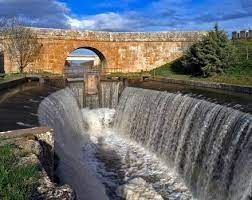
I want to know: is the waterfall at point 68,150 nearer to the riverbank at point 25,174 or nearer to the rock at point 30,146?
the riverbank at point 25,174

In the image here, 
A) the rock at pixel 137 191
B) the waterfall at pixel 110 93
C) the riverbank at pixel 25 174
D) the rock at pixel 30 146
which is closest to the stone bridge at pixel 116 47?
the waterfall at pixel 110 93

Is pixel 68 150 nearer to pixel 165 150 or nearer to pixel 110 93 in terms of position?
pixel 165 150

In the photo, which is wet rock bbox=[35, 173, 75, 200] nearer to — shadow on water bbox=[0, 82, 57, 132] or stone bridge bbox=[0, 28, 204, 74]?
shadow on water bbox=[0, 82, 57, 132]

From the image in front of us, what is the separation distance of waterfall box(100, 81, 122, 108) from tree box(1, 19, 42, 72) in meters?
7.83

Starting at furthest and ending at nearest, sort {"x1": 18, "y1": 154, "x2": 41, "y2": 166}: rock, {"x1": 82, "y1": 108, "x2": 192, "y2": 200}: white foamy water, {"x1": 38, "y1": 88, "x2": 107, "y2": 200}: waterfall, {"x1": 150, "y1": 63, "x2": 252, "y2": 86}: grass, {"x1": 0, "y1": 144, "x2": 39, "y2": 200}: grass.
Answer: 1. {"x1": 150, "y1": 63, "x2": 252, "y2": 86}: grass
2. {"x1": 82, "y1": 108, "x2": 192, "y2": 200}: white foamy water
3. {"x1": 38, "y1": 88, "x2": 107, "y2": 200}: waterfall
4. {"x1": 18, "y1": 154, "x2": 41, "y2": 166}: rock
5. {"x1": 0, "y1": 144, "x2": 39, "y2": 200}: grass

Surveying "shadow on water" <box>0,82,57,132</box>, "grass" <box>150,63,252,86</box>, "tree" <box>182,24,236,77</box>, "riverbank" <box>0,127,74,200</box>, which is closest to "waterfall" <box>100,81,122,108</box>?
"grass" <box>150,63,252,86</box>

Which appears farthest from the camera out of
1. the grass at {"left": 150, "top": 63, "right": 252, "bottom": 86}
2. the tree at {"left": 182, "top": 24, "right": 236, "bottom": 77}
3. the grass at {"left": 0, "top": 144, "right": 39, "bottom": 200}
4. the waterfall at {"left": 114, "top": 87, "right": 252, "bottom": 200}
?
the tree at {"left": 182, "top": 24, "right": 236, "bottom": 77}

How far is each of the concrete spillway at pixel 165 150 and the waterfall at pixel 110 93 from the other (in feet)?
12.6

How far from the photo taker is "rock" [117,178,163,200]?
11.5m

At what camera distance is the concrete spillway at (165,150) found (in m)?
10.2

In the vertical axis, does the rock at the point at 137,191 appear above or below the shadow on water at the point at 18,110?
below

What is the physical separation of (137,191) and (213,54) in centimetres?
1651

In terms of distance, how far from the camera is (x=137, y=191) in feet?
38.6

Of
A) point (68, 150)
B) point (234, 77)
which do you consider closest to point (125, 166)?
point (68, 150)
